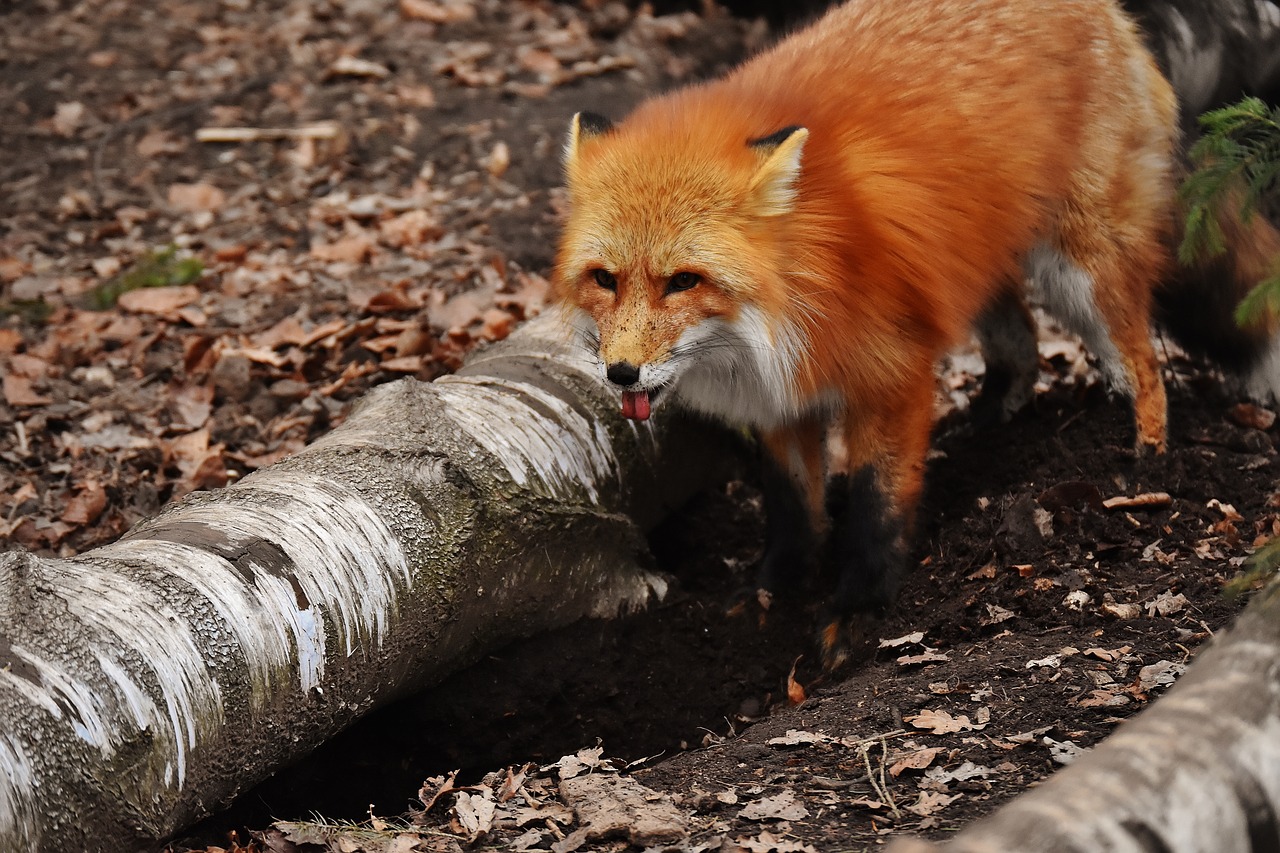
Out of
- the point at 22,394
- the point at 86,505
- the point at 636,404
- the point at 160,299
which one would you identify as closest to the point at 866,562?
the point at 636,404

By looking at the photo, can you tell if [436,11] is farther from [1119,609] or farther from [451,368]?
[1119,609]

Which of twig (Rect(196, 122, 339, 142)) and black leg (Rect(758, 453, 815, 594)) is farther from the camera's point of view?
twig (Rect(196, 122, 339, 142))

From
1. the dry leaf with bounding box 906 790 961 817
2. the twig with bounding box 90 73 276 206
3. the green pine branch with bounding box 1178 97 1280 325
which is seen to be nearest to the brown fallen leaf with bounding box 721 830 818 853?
the dry leaf with bounding box 906 790 961 817

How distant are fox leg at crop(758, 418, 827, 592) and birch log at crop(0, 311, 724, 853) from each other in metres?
0.53

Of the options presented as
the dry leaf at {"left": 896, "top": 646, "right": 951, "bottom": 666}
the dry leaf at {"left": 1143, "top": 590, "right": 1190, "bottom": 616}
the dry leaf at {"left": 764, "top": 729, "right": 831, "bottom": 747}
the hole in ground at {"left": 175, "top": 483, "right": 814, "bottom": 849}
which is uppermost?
the dry leaf at {"left": 1143, "top": 590, "right": 1190, "bottom": 616}

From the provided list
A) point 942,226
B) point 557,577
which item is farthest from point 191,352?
point 942,226

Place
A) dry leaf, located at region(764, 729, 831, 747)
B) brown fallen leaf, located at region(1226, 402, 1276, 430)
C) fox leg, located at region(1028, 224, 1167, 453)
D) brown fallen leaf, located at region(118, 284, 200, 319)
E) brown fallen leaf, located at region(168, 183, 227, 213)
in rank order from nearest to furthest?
1. dry leaf, located at region(764, 729, 831, 747)
2. fox leg, located at region(1028, 224, 1167, 453)
3. brown fallen leaf, located at region(1226, 402, 1276, 430)
4. brown fallen leaf, located at region(118, 284, 200, 319)
5. brown fallen leaf, located at region(168, 183, 227, 213)

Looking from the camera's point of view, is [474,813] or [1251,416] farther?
[1251,416]

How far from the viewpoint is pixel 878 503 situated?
14.5ft

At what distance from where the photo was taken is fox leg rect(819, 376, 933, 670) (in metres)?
4.34

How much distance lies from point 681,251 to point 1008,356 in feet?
8.03

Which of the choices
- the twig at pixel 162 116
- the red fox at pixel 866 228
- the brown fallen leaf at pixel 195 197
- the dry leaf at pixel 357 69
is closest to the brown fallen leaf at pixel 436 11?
the dry leaf at pixel 357 69

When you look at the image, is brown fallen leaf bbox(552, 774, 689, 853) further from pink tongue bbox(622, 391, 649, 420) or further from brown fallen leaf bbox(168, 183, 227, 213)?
brown fallen leaf bbox(168, 183, 227, 213)

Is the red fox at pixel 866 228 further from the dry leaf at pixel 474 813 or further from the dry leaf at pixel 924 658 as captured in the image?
the dry leaf at pixel 474 813
